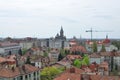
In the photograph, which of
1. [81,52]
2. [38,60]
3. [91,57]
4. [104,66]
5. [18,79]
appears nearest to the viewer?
[18,79]

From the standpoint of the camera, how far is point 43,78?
5572cm

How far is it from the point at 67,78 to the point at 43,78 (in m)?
15.0

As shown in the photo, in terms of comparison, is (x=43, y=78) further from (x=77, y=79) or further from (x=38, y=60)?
(x=38, y=60)

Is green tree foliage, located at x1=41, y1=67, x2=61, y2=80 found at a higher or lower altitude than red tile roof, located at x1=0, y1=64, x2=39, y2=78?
lower

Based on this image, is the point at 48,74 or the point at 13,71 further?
the point at 48,74

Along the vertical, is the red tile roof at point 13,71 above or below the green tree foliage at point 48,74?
above

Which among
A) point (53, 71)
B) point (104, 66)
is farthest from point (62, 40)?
point (53, 71)

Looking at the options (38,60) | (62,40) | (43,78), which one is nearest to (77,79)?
(43,78)

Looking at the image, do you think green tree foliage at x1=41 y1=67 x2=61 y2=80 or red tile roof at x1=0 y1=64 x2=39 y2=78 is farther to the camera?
green tree foliage at x1=41 y1=67 x2=61 y2=80

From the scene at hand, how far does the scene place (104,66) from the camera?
235 ft

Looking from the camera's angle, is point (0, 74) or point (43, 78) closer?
point (0, 74)

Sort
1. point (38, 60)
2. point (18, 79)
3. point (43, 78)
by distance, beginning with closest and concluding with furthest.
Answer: point (18, 79), point (43, 78), point (38, 60)

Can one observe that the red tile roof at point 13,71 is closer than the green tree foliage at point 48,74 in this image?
Yes

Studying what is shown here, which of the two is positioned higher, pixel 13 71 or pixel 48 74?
pixel 13 71
